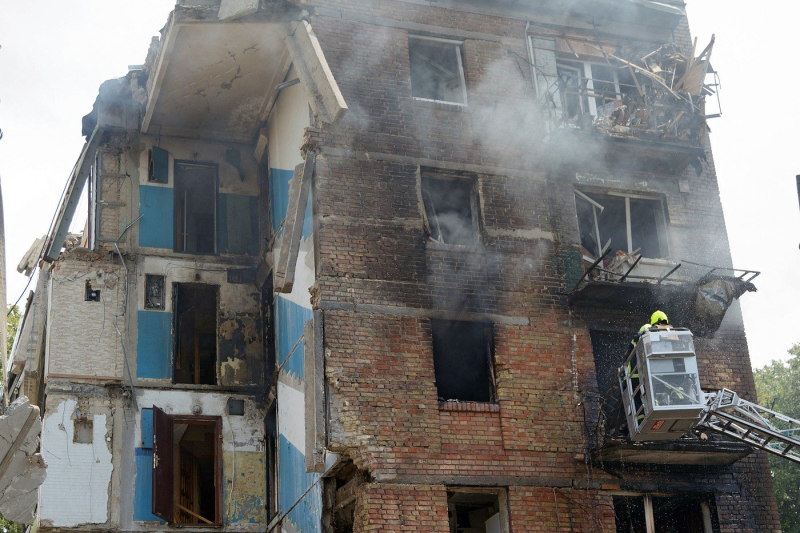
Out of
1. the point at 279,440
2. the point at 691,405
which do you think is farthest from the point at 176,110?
the point at 691,405

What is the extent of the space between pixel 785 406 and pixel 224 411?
51.1 ft

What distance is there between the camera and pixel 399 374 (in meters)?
15.0

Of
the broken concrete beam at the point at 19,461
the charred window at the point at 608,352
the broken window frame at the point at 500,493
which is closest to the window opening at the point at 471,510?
the broken window frame at the point at 500,493

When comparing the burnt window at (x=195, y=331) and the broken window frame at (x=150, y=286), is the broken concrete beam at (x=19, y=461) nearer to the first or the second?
the broken window frame at (x=150, y=286)

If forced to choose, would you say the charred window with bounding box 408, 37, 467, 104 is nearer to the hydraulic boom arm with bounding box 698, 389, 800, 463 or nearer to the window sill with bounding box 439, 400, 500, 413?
the window sill with bounding box 439, 400, 500, 413

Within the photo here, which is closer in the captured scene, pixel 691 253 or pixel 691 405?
pixel 691 405

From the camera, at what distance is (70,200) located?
1911 cm

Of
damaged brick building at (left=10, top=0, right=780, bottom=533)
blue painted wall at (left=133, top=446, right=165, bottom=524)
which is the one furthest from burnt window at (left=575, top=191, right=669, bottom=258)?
blue painted wall at (left=133, top=446, right=165, bottom=524)

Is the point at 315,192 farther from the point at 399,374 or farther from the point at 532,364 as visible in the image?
the point at 532,364

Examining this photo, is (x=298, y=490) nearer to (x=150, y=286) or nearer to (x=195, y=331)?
(x=150, y=286)

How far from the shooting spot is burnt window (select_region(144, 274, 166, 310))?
19.0 m

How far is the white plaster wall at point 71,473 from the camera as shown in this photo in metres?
17.0

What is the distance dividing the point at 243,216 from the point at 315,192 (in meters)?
4.92

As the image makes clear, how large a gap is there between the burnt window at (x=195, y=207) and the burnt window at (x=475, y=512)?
707cm
